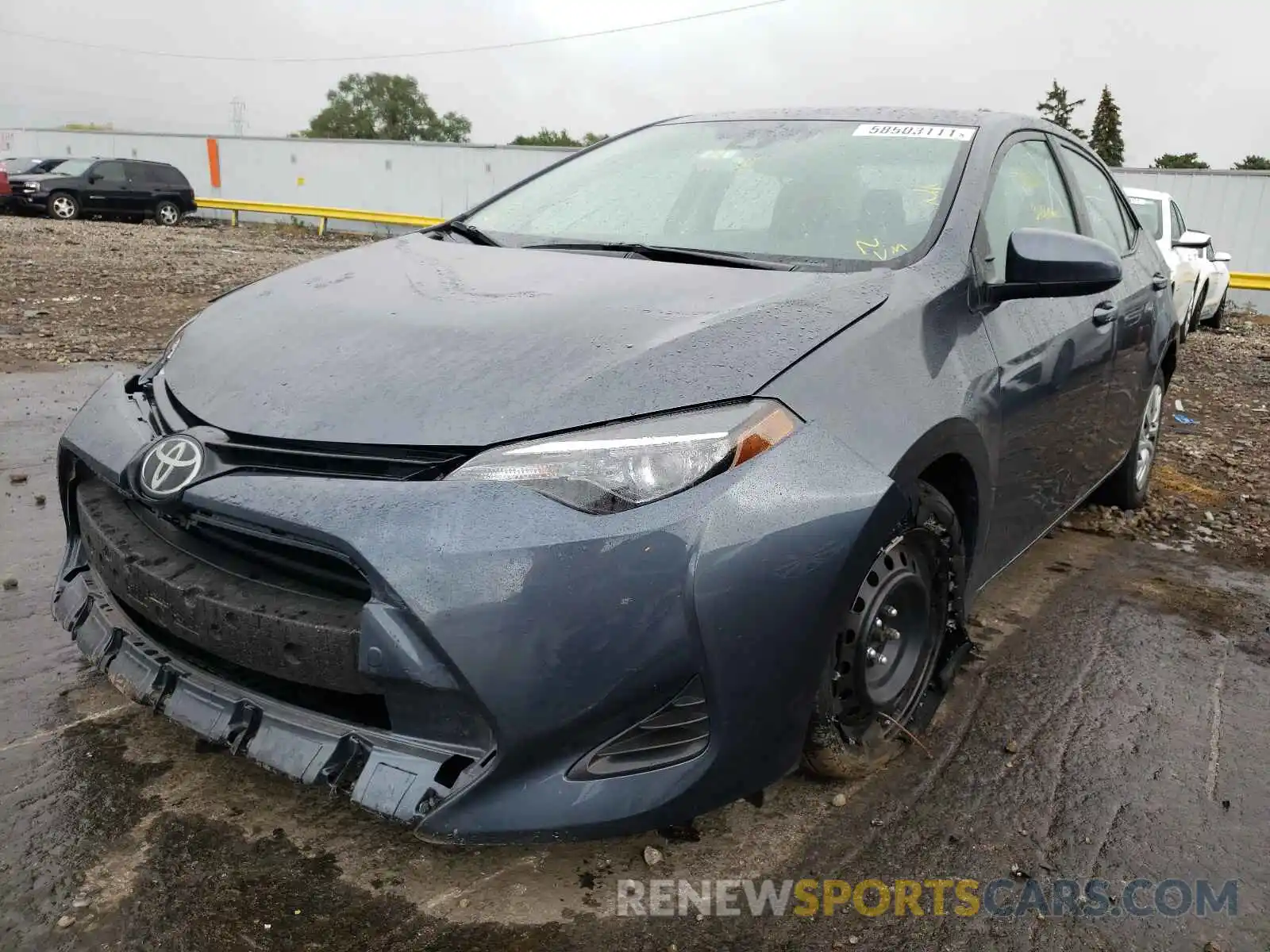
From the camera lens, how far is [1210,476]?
18.0ft

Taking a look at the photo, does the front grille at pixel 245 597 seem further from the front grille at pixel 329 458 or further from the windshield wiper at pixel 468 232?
the windshield wiper at pixel 468 232

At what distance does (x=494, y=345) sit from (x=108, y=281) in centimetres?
1001

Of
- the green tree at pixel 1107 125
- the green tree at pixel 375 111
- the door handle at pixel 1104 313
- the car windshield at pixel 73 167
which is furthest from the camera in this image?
the green tree at pixel 375 111

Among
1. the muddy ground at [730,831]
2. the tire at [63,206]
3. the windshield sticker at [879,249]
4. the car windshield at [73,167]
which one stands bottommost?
the muddy ground at [730,831]

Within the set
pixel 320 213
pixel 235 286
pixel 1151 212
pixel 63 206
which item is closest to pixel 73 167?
pixel 63 206

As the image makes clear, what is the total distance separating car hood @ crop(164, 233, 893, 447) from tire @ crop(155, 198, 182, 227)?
893 inches

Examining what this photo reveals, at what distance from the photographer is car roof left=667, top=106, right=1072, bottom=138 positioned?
308cm

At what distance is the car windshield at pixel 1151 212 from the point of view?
31.0ft

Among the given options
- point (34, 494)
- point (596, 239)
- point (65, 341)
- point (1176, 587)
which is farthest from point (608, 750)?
point (65, 341)

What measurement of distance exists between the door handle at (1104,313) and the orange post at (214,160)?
29162mm

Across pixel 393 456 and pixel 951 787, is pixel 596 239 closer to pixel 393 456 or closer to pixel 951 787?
pixel 393 456

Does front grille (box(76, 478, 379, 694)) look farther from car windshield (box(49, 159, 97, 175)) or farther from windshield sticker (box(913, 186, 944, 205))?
car windshield (box(49, 159, 97, 175))

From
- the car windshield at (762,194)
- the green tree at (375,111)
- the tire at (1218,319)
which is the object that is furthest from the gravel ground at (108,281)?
the green tree at (375,111)

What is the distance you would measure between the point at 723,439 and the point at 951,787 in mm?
1168
